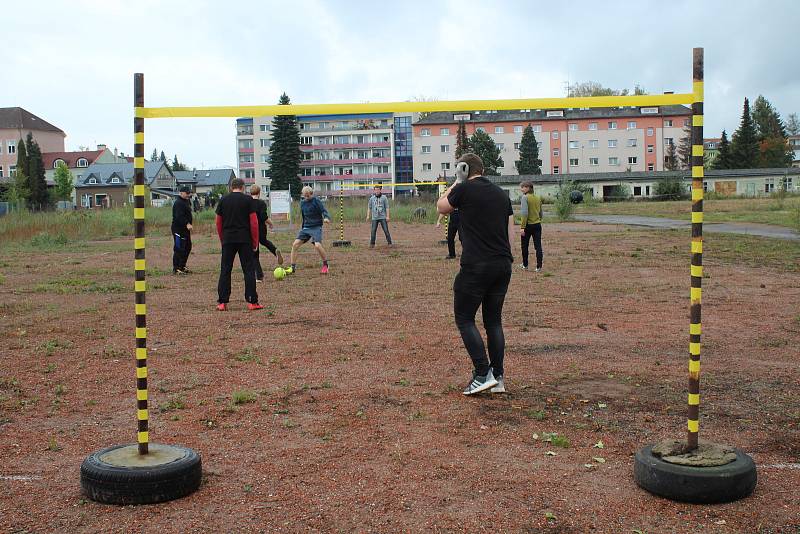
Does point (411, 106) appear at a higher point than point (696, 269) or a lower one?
higher

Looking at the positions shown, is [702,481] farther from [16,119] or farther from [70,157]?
[70,157]

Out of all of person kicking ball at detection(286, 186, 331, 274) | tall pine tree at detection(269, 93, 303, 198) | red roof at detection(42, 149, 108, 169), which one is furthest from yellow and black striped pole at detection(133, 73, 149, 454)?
red roof at detection(42, 149, 108, 169)

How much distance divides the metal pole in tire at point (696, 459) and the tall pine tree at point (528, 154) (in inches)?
4457

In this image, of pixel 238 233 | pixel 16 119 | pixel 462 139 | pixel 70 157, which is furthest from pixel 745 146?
pixel 238 233

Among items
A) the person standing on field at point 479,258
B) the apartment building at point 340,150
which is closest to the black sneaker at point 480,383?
the person standing on field at point 479,258

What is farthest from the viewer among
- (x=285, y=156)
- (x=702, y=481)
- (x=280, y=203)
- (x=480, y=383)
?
(x=285, y=156)

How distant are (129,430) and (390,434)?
1.94 m

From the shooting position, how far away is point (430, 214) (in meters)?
46.7

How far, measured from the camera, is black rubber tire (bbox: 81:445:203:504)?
4.68 m

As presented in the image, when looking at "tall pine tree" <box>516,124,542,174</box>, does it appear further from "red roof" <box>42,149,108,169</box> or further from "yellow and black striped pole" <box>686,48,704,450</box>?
"yellow and black striped pole" <box>686,48,704,450</box>

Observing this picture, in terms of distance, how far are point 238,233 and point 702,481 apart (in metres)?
8.93

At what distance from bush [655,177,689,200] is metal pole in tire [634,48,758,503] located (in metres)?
81.7

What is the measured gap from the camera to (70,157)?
138 metres

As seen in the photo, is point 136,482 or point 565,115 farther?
point 565,115
